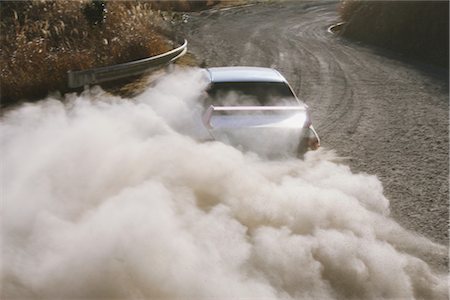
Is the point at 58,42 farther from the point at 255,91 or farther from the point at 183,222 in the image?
the point at 183,222

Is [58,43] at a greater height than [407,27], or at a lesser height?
greater

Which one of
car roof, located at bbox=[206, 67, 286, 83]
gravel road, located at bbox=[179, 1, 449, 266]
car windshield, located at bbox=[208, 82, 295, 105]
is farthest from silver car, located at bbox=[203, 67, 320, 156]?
gravel road, located at bbox=[179, 1, 449, 266]

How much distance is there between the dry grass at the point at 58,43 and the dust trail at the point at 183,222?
4.18 m

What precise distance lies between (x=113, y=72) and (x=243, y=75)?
6304 millimetres

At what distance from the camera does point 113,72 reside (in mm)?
12773

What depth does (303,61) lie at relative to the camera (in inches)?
652

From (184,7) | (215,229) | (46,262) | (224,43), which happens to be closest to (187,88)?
(215,229)

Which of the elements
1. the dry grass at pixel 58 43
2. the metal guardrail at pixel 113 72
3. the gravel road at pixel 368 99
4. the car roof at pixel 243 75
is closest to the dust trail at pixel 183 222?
the car roof at pixel 243 75

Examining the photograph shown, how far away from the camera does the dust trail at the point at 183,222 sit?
15.3 feet

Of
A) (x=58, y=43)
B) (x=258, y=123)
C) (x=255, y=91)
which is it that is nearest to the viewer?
(x=258, y=123)

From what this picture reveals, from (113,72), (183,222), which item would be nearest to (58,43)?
(113,72)

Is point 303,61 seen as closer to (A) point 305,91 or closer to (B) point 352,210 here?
(A) point 305,91

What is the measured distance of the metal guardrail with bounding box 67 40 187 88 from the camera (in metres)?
12.0

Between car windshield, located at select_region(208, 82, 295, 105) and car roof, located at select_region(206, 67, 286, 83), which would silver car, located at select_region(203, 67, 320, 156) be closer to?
car windshield, located at select_region(208, 82, 295, 105)
